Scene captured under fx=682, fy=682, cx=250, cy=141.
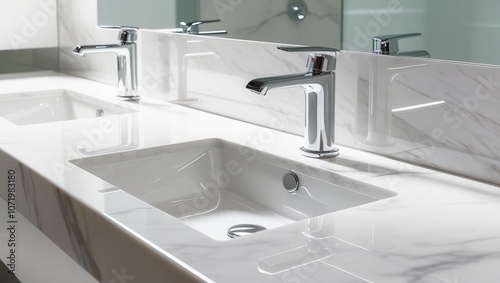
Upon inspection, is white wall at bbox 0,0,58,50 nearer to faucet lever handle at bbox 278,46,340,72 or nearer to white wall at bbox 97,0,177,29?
white wall at bbox 97,0,177,29

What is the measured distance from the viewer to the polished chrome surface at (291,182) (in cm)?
128

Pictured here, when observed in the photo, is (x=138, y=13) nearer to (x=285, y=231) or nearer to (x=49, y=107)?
(x=49, y=107)

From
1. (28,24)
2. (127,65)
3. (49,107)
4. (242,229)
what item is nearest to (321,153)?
(242,229)

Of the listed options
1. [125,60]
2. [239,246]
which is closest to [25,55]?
[125,60]

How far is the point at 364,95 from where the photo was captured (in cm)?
133

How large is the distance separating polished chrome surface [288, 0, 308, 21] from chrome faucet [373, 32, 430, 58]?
202 mm

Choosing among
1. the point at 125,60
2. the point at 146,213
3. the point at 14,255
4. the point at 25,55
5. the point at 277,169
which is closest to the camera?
the point at 146,213

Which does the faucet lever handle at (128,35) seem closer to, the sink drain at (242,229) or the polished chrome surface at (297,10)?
the polished chrome surface at (297,10)

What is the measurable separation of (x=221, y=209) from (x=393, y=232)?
1.59 feet

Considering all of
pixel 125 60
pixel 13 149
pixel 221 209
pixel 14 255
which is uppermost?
pixel 125 60

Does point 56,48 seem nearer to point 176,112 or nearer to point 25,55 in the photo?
point 25,55

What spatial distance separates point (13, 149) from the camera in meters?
1.34

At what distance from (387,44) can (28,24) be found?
161 centimetres

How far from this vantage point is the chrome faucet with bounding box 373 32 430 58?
1201mm
